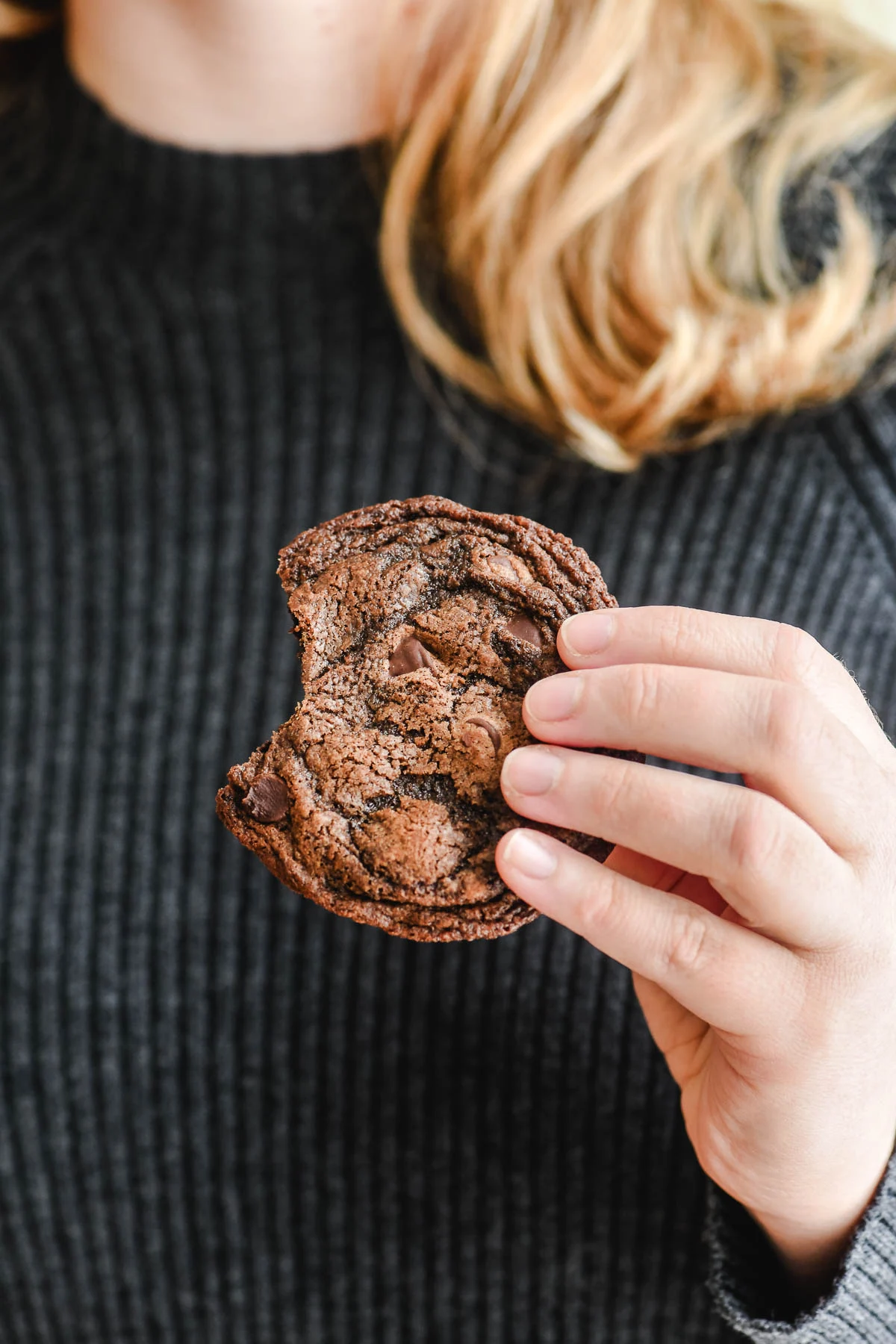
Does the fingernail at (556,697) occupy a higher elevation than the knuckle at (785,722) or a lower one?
lower

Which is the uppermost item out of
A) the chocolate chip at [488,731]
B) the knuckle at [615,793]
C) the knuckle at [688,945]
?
the knuckle at [615,793]

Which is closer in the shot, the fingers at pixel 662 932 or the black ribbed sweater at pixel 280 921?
the fingers at pixel 662 932

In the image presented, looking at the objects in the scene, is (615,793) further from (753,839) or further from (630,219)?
(630,219)

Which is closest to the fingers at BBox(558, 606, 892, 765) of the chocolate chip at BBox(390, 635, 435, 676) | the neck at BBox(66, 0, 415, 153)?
the chocolate chip at BBox(390, 635, 435, 676)

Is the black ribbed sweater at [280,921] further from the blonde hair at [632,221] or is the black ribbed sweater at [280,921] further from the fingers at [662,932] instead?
the fingers at [662,932]

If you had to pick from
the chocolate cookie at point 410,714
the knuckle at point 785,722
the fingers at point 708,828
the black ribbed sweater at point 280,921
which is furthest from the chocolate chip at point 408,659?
the black ribbed sweater at point 280,921
